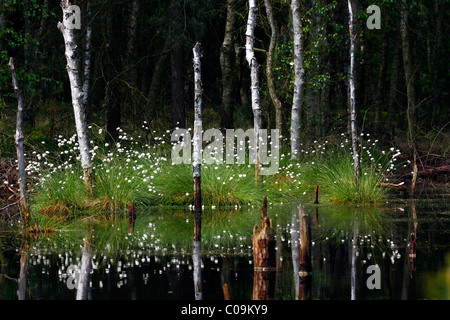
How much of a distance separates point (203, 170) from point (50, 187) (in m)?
3.77

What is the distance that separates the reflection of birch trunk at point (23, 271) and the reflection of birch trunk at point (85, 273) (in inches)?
25.3

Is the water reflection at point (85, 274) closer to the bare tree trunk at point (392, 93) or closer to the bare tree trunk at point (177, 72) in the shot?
the bare tree trunk at point (177, 72)

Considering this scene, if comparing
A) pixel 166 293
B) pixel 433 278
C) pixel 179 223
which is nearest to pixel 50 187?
pixel 179 223

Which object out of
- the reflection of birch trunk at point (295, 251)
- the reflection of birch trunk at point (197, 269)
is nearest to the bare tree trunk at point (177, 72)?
the reflection of birch trunk at point (295, 251)

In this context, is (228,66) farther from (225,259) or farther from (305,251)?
(305,251)

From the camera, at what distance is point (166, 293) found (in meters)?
9.03

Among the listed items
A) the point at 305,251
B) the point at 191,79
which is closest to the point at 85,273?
the point at 305,251

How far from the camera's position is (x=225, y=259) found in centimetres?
1133

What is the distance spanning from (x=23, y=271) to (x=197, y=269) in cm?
233

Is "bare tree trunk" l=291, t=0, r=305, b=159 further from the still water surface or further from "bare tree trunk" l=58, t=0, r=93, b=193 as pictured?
"bare tree trunk" l=58, t=0, r=93, b=193

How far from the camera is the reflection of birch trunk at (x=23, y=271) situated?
30.1ft

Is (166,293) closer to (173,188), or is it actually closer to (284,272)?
(284,272)

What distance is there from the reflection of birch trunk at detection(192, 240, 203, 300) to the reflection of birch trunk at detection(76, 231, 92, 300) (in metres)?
1.24

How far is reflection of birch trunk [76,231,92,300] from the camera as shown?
912 centimetres
